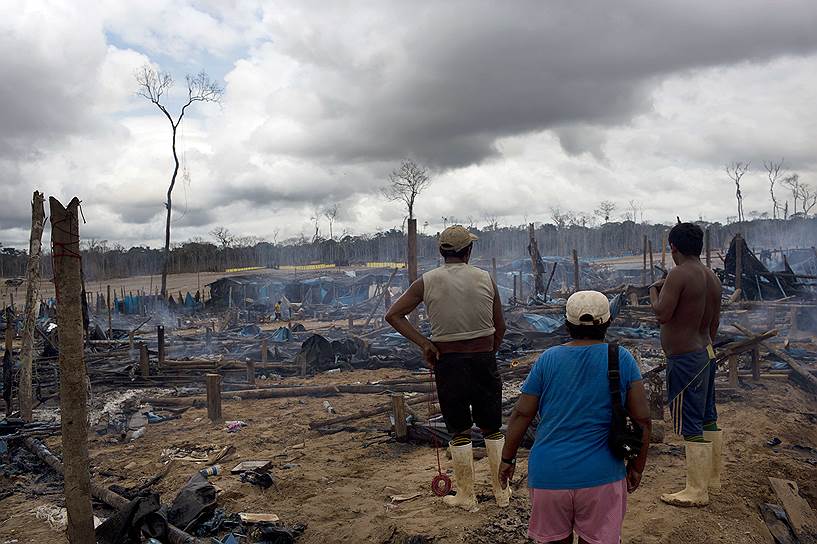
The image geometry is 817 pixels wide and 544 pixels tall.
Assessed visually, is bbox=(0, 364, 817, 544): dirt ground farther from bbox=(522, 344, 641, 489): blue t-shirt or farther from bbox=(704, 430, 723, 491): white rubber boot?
bbox=(522, 344, 641, 489): blue t-shirt

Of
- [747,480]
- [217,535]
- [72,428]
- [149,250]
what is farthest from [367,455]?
[149,250]

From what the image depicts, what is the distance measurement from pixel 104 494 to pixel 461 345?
11.3 feet

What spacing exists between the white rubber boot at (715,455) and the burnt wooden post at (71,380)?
4.39 meters

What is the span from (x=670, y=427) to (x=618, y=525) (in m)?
4.52

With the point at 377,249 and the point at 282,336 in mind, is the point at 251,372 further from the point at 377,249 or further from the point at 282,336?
the point at 377,249

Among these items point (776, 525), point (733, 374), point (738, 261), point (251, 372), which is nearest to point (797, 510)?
point (776, 525)

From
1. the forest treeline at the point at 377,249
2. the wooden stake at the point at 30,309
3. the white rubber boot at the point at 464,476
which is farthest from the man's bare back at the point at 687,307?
the forest treeline at the point at 377,249

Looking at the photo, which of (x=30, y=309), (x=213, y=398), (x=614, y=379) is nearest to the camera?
(x=614, y=379)

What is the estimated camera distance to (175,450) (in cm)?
718

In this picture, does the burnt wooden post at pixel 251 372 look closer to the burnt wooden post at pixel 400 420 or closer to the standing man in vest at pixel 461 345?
the burnt wooden post at pixel 400 420

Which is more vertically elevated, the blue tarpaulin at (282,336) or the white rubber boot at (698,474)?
the white rubber boot at (698,474)

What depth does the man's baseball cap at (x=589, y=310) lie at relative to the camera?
2674mm

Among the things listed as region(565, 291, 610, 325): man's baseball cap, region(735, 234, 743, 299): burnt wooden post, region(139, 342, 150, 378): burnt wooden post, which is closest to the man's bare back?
region(565, 291, 610, 325): man's baseball cap

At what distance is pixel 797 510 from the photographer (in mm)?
4328
